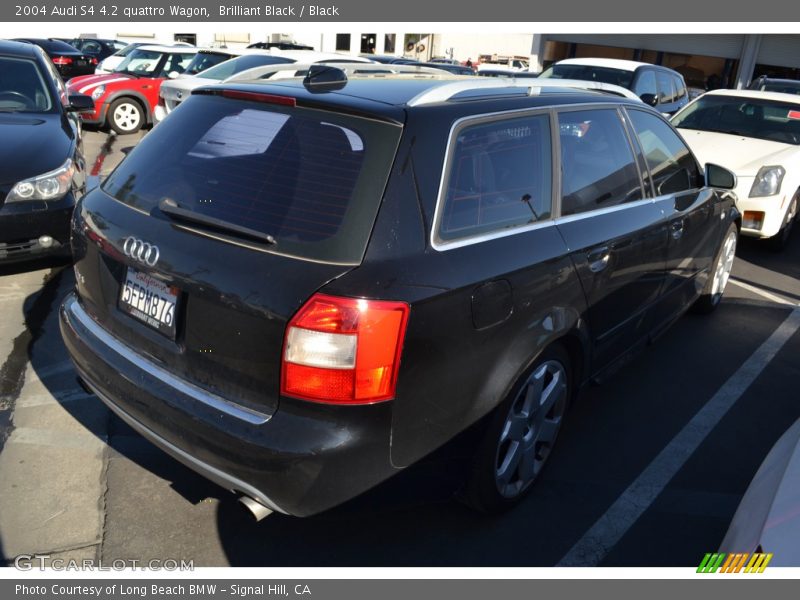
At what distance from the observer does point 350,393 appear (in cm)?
225

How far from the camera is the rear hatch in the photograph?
2303mm

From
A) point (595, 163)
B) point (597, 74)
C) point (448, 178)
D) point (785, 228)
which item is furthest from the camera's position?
point (597, 74)

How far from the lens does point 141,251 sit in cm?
259

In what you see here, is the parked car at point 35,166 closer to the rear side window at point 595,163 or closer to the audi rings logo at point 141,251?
the audi rings logo at point 141,251

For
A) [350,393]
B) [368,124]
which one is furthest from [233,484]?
[368,124]

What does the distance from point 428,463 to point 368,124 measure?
1219mm

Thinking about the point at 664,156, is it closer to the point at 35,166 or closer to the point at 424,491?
the point at 424,491

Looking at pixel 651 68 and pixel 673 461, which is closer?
pixel 673 461

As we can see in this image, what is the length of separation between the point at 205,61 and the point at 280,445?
12176mm

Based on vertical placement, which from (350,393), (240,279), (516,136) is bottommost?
(350,393)

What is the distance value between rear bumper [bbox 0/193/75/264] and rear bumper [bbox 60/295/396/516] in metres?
2.93

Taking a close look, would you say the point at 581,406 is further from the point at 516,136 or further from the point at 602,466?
the point at 516,136

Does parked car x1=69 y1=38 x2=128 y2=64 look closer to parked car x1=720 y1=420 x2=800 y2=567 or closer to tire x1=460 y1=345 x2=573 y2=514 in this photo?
tire x1=460 y1=345 x2=573 y2=514

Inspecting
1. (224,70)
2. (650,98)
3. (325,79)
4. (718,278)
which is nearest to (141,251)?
(325,79)
